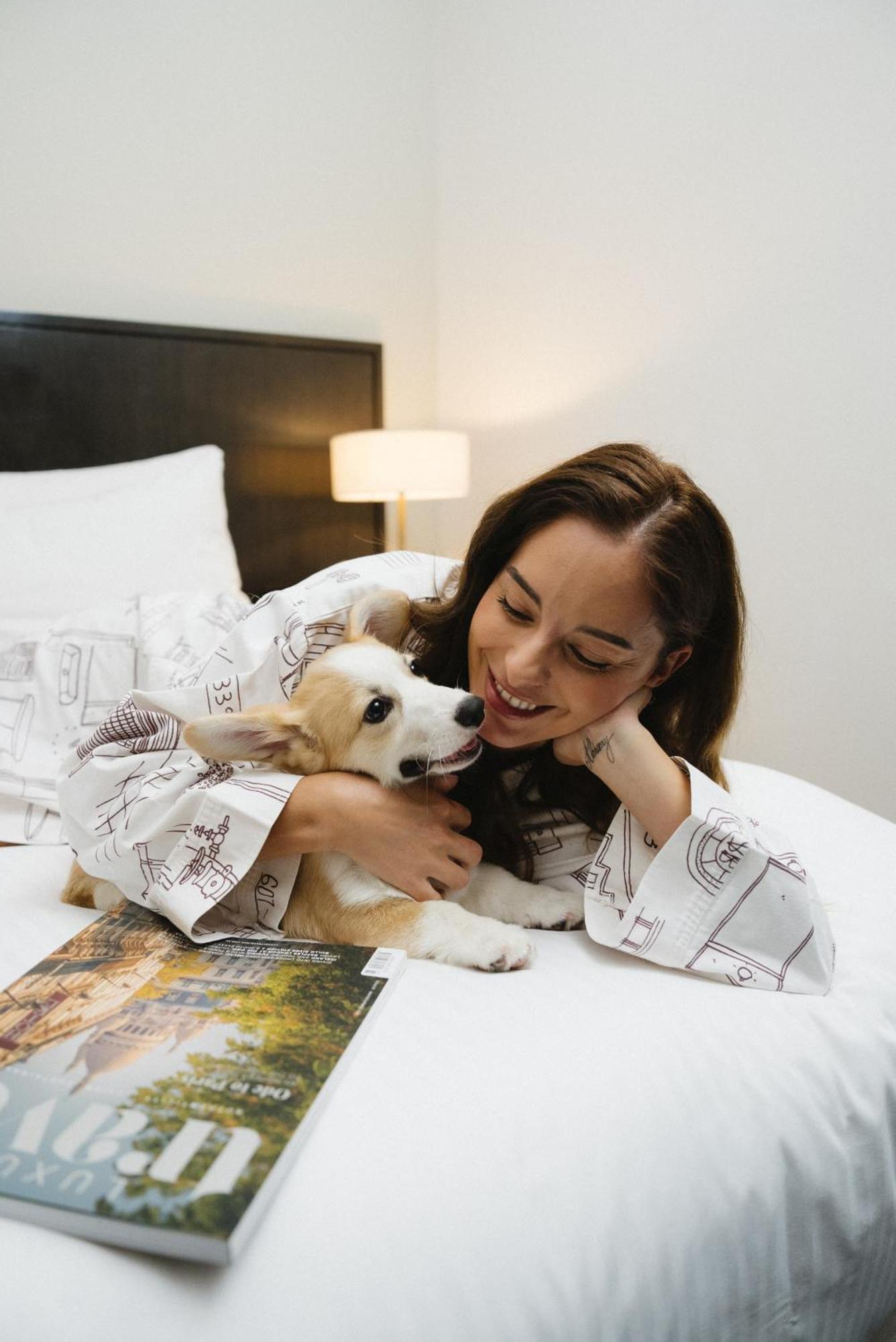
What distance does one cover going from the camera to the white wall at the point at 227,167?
2.54m

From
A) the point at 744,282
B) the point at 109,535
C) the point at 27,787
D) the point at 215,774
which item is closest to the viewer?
the point at 215,774

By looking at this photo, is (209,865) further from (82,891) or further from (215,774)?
(82,891)

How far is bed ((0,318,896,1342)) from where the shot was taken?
0.55m

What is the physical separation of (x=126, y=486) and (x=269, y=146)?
1.53 metres

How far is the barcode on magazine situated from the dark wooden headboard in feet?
6.72

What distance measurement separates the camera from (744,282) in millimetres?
2396

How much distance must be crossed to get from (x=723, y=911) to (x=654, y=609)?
0.37 metres

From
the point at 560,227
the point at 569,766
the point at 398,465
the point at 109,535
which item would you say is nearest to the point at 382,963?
the point at 569,766

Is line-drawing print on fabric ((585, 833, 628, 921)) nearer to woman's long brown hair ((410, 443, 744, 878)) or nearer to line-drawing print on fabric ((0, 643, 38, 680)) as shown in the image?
woman's long brown hair ((410, 443, 744, 878))

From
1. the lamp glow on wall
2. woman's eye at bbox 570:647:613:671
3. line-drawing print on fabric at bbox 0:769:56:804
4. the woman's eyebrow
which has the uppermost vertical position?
the lamp glow on wall

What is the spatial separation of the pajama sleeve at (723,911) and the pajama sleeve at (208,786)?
431 mm

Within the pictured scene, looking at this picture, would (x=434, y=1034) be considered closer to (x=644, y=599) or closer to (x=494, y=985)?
(x=494, y=985)

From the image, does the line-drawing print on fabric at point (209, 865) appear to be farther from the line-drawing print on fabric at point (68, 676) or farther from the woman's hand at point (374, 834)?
the line-drawing print on fabric at point (68, 676)

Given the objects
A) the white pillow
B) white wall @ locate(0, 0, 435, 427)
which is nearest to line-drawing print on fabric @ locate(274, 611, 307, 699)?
the white pillow
